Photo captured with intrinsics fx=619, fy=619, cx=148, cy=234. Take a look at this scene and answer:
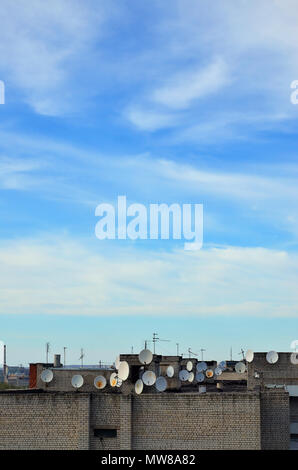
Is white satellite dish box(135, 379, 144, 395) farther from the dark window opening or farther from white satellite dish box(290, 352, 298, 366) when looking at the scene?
white satellite dish box(290, 352, 298, 366)

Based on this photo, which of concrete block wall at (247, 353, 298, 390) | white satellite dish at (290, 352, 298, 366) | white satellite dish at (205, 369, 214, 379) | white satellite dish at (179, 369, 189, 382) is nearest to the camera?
white satellite dish at (179, 369, 189, 382)

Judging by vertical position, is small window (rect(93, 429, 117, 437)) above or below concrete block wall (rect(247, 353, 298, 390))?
below

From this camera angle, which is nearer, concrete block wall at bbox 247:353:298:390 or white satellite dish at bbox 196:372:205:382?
concrete block wall at bbox 247:353:298:390

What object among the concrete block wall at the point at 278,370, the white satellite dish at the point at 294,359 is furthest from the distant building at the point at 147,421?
the white satellite dish at the point at 294,359

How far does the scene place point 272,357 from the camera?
2000 inches

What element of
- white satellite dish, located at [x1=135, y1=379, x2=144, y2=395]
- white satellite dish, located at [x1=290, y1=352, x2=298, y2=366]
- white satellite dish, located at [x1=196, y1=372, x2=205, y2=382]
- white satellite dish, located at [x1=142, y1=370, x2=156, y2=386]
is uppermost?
white satellite dish, located at [x1=290, y1=352, x2=298, y2=366]

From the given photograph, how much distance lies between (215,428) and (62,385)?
19.2 meters

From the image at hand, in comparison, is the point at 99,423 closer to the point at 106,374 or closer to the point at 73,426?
the point at 73,426

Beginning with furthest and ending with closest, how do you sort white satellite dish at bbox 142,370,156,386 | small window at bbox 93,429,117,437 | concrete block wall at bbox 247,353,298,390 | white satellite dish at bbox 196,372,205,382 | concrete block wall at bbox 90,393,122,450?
white satellite dish at bbox 196,372,205,382
concrete block wall at bbox 247,353,298,390
white satellite dish at bbox 142,370,156,386
small window at bbox 93,429,117,437
concrete block wall at bbox 90,393,122,450

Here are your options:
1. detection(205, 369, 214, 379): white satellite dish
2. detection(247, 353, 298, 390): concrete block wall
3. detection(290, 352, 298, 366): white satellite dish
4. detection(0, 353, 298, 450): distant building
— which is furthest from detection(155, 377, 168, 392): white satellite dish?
detection(205, 369, 214, 379): white satellite dish

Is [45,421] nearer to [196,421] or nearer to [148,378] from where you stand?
[148,378]

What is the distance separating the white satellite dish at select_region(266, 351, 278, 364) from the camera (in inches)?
1998
